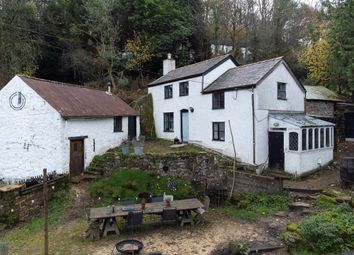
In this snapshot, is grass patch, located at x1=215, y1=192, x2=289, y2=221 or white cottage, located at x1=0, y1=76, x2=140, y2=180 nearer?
grass patch, located at x1=215, y1=192, x2=289, y2=221

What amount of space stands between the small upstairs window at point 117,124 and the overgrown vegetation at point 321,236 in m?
14.4

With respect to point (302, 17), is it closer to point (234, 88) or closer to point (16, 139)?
point (234, 88)

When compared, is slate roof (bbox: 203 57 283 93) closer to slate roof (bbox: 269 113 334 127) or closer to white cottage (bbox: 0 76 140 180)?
slate roof (bbox: 269 113 334 127)

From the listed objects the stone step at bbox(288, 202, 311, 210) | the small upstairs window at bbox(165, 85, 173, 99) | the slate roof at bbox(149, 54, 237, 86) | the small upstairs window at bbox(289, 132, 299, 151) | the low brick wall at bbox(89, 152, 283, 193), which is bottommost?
the stone step at bbox(288, 202, 311, 210)

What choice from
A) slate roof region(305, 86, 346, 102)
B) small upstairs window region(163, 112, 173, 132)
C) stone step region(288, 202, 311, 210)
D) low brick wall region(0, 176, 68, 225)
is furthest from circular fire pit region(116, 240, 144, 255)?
slate roof region(305, 86, 346, 102)

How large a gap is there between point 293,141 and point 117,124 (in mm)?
12034

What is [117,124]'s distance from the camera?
74.3 feet

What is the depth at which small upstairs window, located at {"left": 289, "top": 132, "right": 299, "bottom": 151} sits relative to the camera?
17.8 metres

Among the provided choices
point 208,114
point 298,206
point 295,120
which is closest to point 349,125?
point 295,120

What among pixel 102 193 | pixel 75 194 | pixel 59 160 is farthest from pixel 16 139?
pixel 102 193

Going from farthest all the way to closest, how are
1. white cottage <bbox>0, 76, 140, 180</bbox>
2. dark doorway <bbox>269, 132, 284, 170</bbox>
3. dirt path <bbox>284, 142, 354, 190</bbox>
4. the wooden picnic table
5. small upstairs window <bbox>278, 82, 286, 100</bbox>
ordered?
1. small upstairs window <bbox>278, 82, 286, 100</bbox>
2. dark doorway <bbox>269, 132, 284, 170</bbox>
3. white cottage <bbox>0, 76, 140, 180</bbox>
4. dirt path <bbox>284, 142, 354, 190</bbox>
5. the wooden picnic table

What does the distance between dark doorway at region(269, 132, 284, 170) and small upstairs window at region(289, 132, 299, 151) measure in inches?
23.4

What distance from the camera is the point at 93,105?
21078 millimetres

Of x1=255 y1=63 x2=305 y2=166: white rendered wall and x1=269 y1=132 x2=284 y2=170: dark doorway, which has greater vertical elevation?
x1=255 y1=63 x2=305 y2=166: white rendered wall
